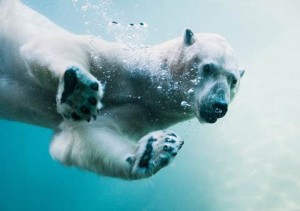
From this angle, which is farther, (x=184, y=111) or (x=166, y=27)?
(x=166, y=27)

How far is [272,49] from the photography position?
63.2 ft

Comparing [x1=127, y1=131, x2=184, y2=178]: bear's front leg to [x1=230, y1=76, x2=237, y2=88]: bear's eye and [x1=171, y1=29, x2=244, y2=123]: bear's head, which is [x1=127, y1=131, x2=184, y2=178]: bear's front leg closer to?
[x1=171, y1=29, x2=244, y2=123]: bear's head

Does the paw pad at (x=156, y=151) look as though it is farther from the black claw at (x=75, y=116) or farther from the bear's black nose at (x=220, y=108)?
the bear's black nose at (x=220, y=108)

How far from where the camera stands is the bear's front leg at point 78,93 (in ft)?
7.38

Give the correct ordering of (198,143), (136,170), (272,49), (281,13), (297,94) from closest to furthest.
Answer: (136,170), (297,94), (281,13), (272,49), (198,143)

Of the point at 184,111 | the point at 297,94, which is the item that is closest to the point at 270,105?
the point at 297,94

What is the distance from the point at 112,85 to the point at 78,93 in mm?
1176

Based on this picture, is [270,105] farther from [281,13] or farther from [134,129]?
[134,129]

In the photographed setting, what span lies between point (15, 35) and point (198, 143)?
57.2 feet

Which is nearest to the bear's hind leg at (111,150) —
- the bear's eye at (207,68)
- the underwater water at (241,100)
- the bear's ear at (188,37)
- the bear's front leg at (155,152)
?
the bear's front leg at (155,152)

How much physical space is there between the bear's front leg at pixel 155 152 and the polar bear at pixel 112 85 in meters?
0.13

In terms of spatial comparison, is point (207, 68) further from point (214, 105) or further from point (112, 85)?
point (112, 85)

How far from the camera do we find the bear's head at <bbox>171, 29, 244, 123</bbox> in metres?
3.43

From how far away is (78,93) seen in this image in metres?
2.26
